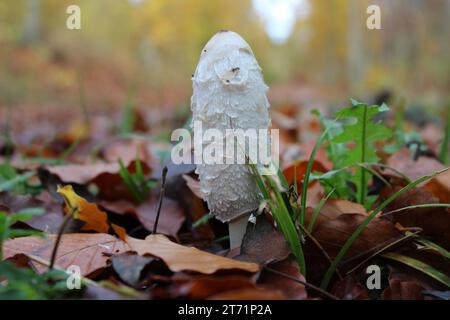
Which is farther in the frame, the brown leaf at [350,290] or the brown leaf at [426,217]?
the brown leaf at [426,217]

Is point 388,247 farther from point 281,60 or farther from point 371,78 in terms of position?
point 281,60

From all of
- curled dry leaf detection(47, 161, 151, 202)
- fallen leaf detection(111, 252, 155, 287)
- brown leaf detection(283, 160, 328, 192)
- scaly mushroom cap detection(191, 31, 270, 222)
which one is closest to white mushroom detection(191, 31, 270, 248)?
scaly mushroom cap detection(191, 31, 270, 222)

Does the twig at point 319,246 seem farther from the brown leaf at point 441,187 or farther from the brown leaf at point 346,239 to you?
the brown leaf at point 441,187

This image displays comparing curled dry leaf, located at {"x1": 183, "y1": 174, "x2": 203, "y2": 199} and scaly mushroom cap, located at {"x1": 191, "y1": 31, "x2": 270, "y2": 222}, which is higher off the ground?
scaly mushroom cap, located at {"x1": 191, "y1": 31, "x2": 270, "y2": 222}

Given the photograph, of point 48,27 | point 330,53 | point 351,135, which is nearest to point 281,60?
point 330,53

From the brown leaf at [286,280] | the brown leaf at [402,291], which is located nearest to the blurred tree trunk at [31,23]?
the brown leaf at [286,280]

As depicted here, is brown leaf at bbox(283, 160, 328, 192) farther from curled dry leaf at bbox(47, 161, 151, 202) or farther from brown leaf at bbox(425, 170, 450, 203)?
curled dry leaf at bbox(47, 161, 151, 202)
